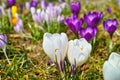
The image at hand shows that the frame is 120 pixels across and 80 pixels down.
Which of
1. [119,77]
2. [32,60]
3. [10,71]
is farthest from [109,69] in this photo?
[32,60]

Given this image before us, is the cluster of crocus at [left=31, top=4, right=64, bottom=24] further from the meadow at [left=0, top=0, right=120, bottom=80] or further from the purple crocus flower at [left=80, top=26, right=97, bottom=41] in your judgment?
the purple crocus flower at [left=80, top=26, right=97, bottom=41]

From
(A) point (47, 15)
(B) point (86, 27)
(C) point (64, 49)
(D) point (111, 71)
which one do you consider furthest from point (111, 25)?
(D) point (111, 71)

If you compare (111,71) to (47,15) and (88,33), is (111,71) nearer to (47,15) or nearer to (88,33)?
(88,33)

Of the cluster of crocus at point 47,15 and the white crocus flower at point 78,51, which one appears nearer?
the white crocus flower at point 78,51

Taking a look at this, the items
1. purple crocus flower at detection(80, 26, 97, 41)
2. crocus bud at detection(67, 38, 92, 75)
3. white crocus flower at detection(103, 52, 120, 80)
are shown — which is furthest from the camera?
purple crocus flower at detection(80, 26, 97, 41)

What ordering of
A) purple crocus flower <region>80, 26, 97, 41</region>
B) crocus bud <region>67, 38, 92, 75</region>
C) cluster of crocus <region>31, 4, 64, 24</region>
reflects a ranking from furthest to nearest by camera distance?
cluster of crocus <region>31, 4, 64, 24</region> → purple crocus flower <region>80, 26, 97, 41</region> → crocus bud <region>67, 38, 92, 75</region>

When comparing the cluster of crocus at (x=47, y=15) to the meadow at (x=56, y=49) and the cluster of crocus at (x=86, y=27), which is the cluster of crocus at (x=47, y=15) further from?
the cluster of crocus at (x=86, y=27)

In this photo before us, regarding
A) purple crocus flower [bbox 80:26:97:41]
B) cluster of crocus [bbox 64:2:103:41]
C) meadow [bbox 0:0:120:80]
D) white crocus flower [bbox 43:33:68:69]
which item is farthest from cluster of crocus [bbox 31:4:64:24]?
white crocus flower [bbox 43:33:68:69]

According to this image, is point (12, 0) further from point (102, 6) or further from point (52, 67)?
point (102, 6)

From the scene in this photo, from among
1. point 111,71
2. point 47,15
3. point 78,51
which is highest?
point 47,15

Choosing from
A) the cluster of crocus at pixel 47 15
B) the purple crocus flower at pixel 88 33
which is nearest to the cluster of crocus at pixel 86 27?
the purple crocus flower at pixel 88 33

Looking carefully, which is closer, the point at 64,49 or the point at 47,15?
the point at 64,49
